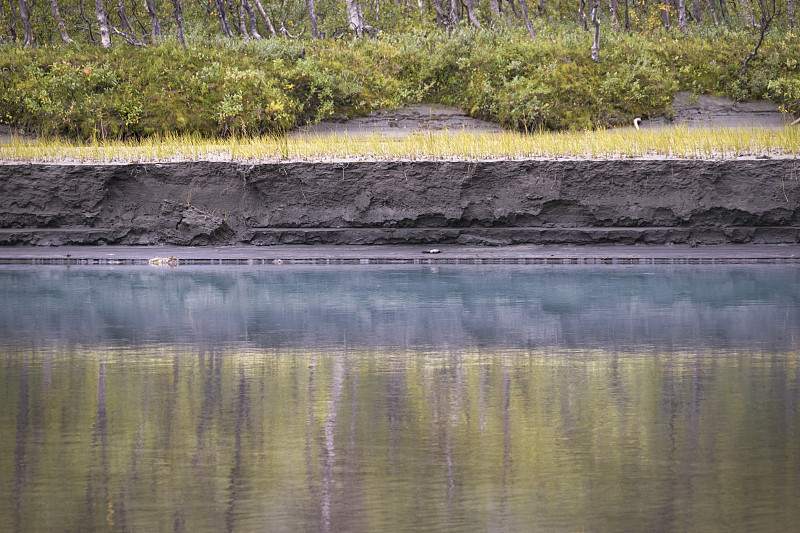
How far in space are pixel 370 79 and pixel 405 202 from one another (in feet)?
24.0

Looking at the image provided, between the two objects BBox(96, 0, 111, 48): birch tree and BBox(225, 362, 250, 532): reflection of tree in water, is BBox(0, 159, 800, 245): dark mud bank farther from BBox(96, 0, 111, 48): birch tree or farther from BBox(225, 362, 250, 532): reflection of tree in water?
BBox(225, 362, 250, 532): reflection of tree in water

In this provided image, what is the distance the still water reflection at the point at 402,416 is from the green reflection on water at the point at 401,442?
0.01m

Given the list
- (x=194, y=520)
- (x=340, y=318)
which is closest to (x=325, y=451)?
(x=194, y=520)

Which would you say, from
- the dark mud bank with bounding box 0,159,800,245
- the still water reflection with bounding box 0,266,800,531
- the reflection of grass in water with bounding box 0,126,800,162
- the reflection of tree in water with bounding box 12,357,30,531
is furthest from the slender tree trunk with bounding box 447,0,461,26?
the reflection of tree in water with bounding box 12,357,30,531

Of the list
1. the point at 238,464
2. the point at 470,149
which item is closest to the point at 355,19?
the point at 470,149

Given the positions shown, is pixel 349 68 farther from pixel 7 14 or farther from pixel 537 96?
pixel 7 14

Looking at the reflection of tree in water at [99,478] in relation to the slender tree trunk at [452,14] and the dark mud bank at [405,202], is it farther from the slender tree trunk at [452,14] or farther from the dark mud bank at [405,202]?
the slender tree trunk at [452,14]

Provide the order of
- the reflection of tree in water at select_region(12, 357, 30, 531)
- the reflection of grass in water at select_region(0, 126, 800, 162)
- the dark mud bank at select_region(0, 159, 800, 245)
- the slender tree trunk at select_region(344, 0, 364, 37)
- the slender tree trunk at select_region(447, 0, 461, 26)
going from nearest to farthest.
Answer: the reflection of tree in water at select_region(12, 357, 30, 531) → the dark mud bank at select_region(0, 159, 800, 245) → the reflection of grass in water at select_region(0, 126, 800, 162) → the slender tree trunk at select_region(344, 0, 364, 37) → the slender tree trunk at select_region(447, 0, 461, 26)

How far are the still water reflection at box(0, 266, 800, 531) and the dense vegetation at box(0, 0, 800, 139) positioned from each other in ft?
36.2

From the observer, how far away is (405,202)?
14.6 m

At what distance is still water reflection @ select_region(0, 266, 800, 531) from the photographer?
12.0 feet

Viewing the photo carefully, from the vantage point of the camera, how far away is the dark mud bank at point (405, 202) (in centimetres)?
1428

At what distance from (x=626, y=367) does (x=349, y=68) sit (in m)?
16.6

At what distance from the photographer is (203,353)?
662 cm
